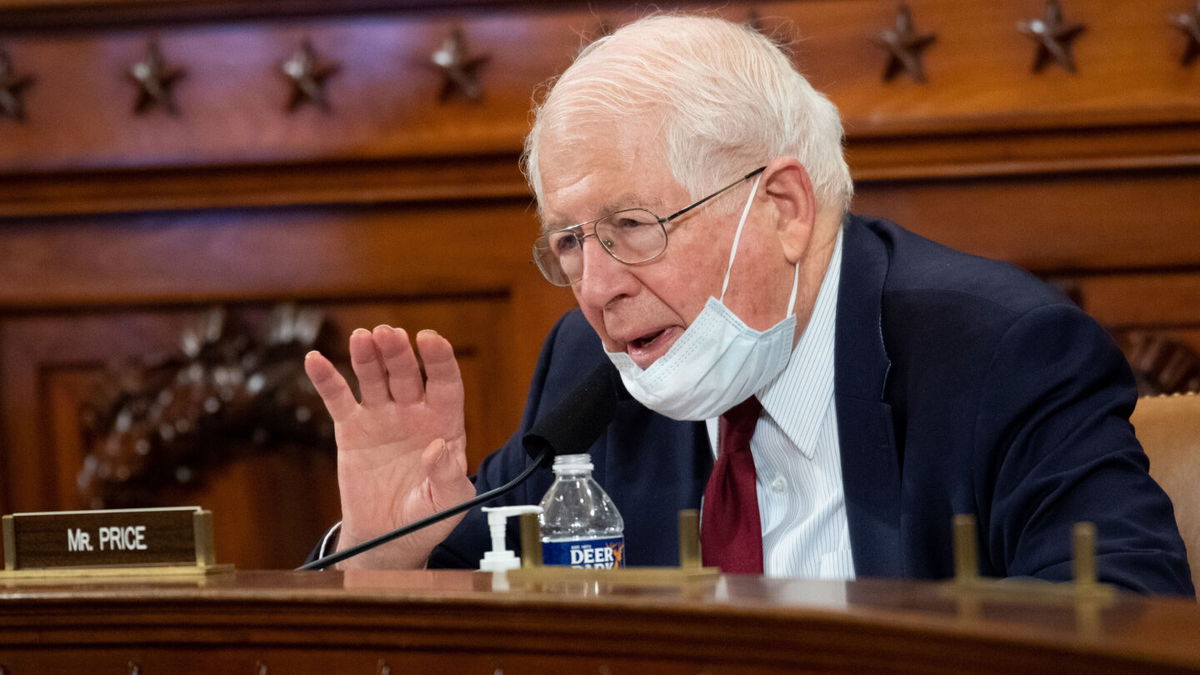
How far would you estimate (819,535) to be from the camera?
1.87 meters

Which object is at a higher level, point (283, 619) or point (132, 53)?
Answer: point (132, 53)

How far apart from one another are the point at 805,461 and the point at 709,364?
8.4 inches

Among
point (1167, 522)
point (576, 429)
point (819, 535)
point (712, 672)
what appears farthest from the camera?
point (819, 535)

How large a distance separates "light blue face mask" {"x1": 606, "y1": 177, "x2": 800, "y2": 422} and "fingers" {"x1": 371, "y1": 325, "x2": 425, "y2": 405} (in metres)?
0.26

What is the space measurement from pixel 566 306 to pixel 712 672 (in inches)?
76.5

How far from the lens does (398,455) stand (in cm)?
192

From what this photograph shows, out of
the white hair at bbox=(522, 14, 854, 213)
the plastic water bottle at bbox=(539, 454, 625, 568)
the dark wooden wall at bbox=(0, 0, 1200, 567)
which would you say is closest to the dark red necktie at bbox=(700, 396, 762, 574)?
the plastic water bottle at bbox=(539, 454, 625, 568)

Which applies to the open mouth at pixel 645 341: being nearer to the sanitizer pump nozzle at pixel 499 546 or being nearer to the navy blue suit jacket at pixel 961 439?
the navy blue suit jacket at pixel 961 439

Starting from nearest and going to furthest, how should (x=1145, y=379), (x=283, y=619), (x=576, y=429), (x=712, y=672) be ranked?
(x=712, y=672) < (x=283, y=619) < (x=576, y=429) < (x=1145, y=379)

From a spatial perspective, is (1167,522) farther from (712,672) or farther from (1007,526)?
(712,672)

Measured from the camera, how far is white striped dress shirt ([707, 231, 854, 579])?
6.11 feet

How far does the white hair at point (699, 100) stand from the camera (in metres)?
1.81

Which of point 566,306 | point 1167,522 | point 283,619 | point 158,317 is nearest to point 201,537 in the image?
point 283,619

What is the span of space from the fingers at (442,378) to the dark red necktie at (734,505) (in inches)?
14.1
